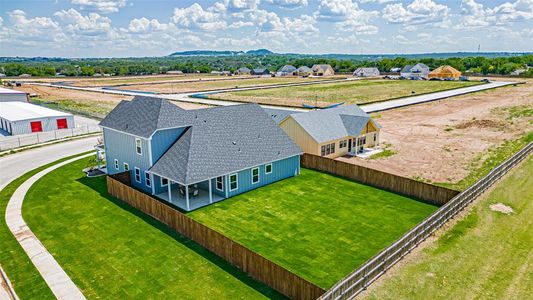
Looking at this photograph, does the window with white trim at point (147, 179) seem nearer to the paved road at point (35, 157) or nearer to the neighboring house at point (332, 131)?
the paved road at point (35, 157)

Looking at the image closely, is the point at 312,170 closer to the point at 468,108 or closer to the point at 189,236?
the point at 189,236

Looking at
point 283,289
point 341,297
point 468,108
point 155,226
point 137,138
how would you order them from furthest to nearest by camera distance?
point 468,108, point 137,138, point 155,226, point 283,289, point 341,297

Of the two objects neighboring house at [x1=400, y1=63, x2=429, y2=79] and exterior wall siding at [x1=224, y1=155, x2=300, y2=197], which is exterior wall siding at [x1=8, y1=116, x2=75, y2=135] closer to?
exterior wall siding at [x1=224, y1=155, x2=300, y2=197]

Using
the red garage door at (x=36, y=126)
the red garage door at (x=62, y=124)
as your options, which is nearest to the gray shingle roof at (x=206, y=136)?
the red garage door at (x=36, y=126)

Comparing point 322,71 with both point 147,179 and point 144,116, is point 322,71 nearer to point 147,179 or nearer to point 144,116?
point 144,116

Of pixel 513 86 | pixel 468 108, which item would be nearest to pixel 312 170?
pixel 468 108

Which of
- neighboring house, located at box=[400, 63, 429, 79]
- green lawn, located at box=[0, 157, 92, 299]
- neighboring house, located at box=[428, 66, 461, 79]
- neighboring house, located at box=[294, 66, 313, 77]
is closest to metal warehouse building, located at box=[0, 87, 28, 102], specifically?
green lawn, located at box=[0, 157, 92, 299]
